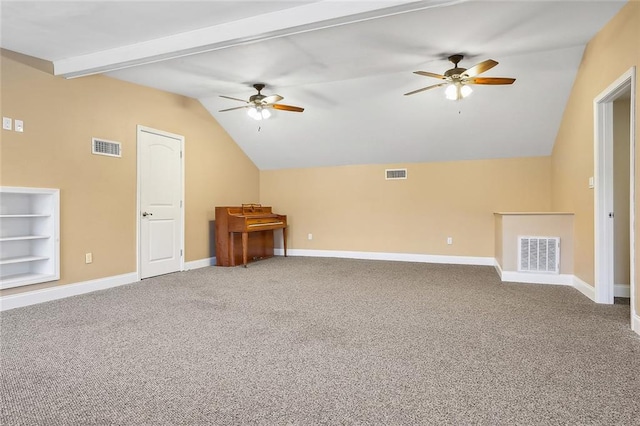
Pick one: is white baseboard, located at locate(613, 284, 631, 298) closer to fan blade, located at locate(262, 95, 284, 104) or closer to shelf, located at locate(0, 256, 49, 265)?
fan blade, located at locate(262, 95, 284, 104)

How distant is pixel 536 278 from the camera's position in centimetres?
466

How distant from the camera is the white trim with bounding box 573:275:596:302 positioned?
3736 millimetres

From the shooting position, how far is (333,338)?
8.75 ft

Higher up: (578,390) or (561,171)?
(561,171)

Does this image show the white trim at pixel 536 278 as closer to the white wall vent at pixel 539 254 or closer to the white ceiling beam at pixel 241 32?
the white wall vent at pixel 539 254

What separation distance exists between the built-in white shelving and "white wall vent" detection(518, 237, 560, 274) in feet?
18.2

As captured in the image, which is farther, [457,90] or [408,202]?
[408,202]

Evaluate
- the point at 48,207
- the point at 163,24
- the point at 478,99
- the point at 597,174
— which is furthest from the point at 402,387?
the point at 478,99

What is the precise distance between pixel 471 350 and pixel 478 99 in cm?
391

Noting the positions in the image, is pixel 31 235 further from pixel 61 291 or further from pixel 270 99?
pixel 270 99

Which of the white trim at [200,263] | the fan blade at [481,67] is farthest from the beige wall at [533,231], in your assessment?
the white trim at [200,263]

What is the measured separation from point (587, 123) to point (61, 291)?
6.07m

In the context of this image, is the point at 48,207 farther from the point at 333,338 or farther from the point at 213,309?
the point at 333,338

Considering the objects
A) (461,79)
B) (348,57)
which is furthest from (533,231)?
(348,57)
